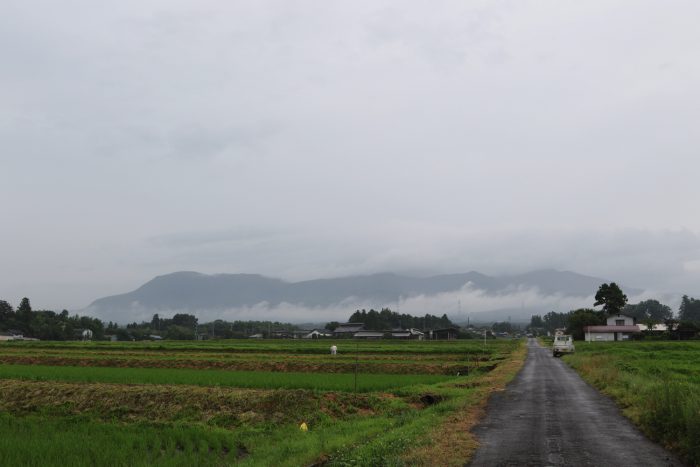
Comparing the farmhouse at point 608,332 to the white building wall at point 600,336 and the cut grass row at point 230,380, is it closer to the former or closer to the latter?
the white building wall at point 600,336

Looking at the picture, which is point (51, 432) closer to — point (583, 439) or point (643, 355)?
point (583, 439)

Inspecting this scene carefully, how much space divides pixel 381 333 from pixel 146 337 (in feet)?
216

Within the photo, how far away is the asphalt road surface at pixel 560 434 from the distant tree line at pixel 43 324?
14130 centimetres

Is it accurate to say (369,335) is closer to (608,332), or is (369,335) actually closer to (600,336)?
(600,336)

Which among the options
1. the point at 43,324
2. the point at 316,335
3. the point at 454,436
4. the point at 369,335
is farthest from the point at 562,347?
the point at 43,324

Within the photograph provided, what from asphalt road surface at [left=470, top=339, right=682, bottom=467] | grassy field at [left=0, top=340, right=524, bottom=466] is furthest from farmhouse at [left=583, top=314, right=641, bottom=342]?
asphalt road surface at [left=470, top=339, right=682, bottom=467]

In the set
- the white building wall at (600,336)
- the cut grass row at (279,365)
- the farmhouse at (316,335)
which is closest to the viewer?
the cut grass row at (279,365)

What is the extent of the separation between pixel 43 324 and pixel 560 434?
157 meters

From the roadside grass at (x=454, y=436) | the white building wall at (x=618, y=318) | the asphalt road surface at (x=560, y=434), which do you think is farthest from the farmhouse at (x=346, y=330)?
the asphalt road surface at (x=560, y=434)

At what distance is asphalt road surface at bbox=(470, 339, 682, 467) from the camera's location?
12488mm

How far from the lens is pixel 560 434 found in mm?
15414

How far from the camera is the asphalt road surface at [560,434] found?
1249 cm

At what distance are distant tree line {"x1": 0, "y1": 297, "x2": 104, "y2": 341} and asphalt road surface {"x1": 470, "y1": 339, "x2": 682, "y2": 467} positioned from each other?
14130 cm

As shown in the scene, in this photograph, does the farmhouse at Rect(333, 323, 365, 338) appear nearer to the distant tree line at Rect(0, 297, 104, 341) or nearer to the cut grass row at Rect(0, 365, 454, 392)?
the distant tree line at Rect(0, 297, 104, 341)
